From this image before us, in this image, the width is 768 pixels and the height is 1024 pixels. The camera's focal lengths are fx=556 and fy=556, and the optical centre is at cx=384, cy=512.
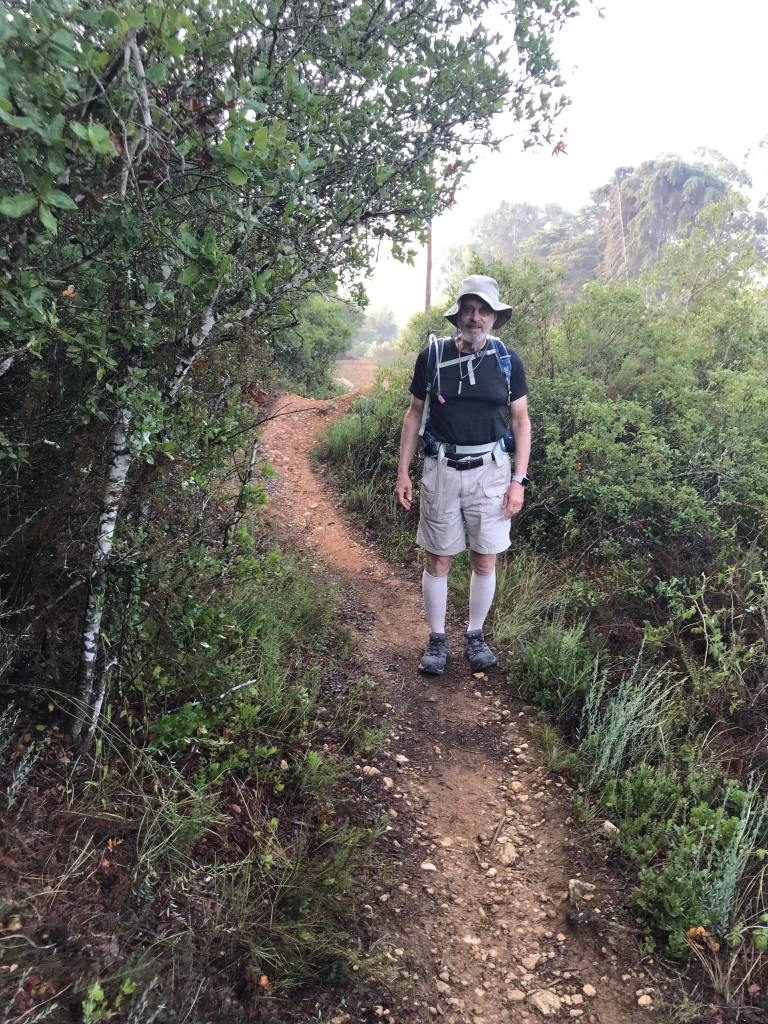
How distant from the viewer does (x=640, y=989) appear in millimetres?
2016

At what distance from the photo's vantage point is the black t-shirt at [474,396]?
3.33 meters

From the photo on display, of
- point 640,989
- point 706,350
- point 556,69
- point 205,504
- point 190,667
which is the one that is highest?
point 556,69

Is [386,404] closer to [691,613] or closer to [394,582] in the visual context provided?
[394,582]

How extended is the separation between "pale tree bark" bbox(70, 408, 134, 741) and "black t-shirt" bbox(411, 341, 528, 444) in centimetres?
189

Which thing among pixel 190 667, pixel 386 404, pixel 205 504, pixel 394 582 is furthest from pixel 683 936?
pixel 386 404

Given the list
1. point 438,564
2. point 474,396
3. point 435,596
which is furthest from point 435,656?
point 474,396

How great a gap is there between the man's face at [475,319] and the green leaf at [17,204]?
8.16ft

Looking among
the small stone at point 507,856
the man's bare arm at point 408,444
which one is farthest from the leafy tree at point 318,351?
the small stone at point 507,856

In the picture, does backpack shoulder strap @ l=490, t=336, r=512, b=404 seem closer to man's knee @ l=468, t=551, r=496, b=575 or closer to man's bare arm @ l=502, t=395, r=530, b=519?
man's bare arm @ l=502, t=395, r=530, b=519

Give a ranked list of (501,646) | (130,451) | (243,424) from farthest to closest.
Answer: (501,646)
(243,424)
(130,451)

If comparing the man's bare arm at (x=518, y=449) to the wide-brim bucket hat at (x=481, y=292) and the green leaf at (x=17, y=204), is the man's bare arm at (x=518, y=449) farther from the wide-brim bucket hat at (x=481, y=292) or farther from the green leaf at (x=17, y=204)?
the green leaf at (x=17, y=204)

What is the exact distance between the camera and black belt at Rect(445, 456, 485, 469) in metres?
3.44

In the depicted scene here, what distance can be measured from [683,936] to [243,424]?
2.77 m

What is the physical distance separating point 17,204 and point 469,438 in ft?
8.64
